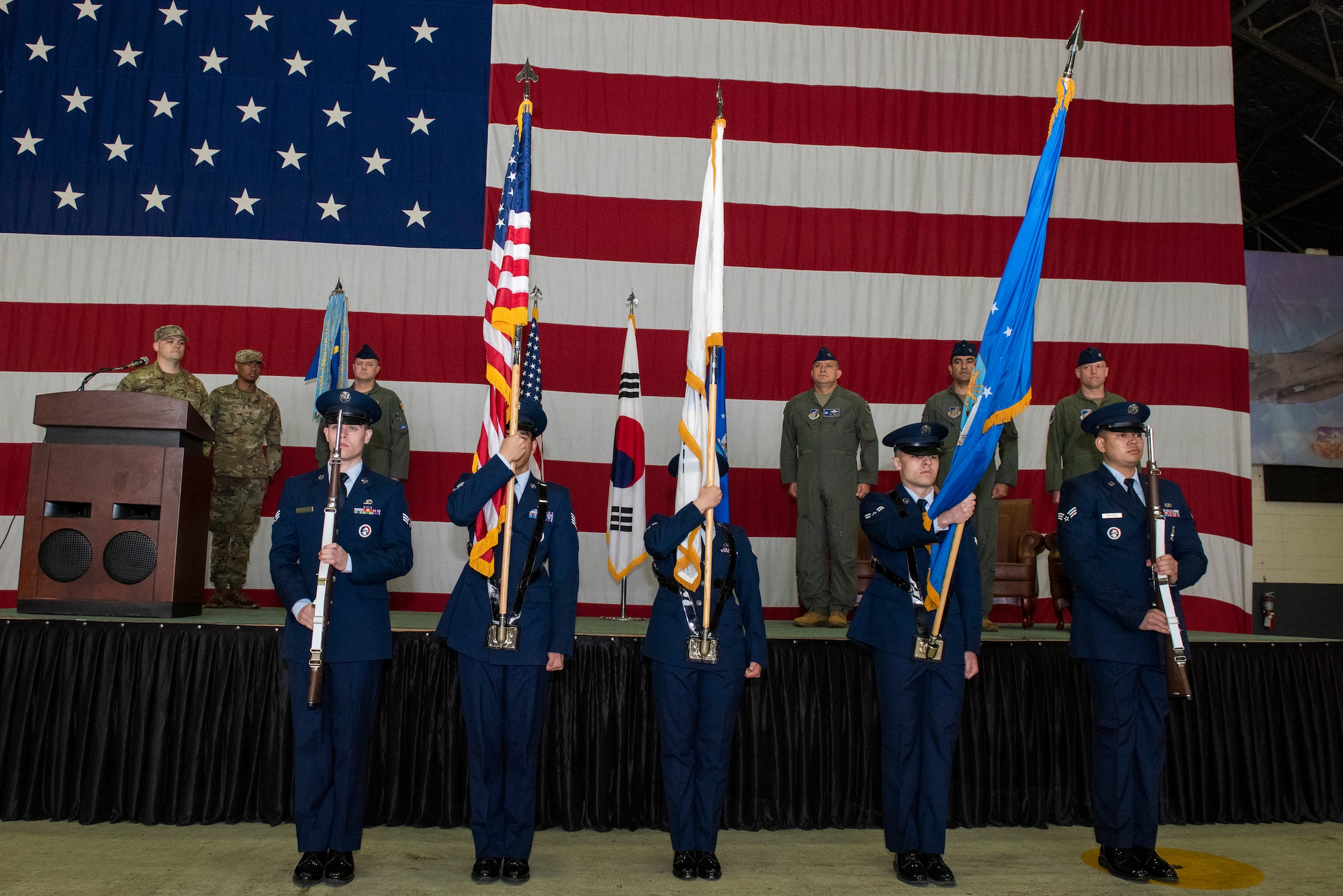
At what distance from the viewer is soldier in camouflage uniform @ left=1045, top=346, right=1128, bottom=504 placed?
5105mm

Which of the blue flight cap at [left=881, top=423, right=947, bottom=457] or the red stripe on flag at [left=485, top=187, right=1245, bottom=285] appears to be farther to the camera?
the red stripe on flag at [left=485, top=187, right=1245, bottom=285]

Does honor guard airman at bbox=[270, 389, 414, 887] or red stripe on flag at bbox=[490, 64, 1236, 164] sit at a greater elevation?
red stripe on flag at bbox=[490, 64, 1236, 164]

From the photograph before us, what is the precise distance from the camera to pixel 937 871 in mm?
3004

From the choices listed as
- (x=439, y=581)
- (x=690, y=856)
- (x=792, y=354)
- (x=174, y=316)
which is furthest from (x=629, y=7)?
(x=690, y=856)

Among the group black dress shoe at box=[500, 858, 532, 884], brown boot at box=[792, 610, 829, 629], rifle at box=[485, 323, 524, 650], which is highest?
rifle at box=[485, 323, 524, 650]

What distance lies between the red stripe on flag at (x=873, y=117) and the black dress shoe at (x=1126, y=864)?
15.6 feet

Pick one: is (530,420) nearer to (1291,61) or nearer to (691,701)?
(691,701)

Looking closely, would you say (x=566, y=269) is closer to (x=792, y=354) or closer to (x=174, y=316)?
(x=792, y=354)

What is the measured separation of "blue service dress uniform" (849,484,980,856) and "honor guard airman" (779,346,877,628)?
1.85 metres

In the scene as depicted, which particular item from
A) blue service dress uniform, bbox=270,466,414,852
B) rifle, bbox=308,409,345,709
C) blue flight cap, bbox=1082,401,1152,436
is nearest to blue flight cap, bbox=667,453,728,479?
blue service dress uniform, bbox=270,466,414,852

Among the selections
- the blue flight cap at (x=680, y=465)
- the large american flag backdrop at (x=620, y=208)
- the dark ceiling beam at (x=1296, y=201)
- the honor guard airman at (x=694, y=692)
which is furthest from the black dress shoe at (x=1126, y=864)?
the dark ceiling beam at (x=1296, y=201)

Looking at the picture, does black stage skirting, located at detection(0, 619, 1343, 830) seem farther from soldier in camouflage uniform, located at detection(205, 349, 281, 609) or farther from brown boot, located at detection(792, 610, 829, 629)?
soldier in camouflage uniform, located at detection(205, 349, 281, 609)

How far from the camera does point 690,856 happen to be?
119 inches

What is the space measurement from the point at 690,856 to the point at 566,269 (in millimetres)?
4097
